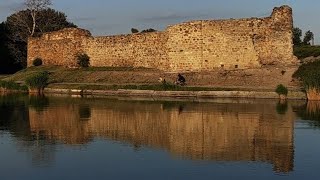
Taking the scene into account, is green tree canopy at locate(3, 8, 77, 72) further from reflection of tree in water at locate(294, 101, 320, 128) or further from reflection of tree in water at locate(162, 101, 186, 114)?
reflection of tree in water at locate(294, 101, 320, 128)

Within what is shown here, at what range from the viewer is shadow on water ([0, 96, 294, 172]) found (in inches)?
475

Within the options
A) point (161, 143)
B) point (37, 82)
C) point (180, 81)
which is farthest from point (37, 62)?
point (161, 143)

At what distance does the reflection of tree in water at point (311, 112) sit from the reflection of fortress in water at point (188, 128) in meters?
0.63

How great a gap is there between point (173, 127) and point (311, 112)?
259 inches

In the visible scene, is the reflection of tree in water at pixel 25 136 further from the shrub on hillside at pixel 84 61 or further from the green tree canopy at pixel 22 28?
the green tree canopy at pixel 22 28

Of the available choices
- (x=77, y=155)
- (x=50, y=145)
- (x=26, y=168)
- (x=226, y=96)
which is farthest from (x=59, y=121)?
(x=226, y=96)

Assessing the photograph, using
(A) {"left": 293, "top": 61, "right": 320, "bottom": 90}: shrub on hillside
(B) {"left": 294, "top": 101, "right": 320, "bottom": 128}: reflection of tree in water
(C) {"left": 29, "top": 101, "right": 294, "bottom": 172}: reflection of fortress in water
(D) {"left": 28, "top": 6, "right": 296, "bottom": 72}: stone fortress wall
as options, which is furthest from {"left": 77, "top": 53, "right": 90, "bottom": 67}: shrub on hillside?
(B) {"left": 294, "top": 101, "right": 320, "bottom": 128}: reflection of tree in water

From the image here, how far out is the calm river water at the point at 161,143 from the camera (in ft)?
33.3

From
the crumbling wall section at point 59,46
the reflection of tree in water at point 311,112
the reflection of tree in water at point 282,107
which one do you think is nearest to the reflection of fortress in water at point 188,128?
the reflection of tree in water at point 282,107

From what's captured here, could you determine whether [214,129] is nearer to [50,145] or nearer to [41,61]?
[50,145]

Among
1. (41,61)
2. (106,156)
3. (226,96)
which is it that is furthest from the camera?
(41,61)

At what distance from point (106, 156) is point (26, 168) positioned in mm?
1885

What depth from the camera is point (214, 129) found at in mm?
15641

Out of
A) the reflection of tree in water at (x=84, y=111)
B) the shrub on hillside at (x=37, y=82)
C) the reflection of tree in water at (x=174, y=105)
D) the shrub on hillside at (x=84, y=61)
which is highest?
the shrub on hillside at (x=84, y=61)
